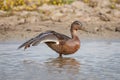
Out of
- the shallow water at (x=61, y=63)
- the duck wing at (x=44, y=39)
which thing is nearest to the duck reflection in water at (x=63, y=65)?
the shallow water at (x=61, y=63)

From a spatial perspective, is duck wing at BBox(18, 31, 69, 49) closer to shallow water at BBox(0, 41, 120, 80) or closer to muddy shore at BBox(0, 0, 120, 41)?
shallow water at BBox(0, 41, 120, 80)

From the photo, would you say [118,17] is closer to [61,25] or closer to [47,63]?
[61,25]

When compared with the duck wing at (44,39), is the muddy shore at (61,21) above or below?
below

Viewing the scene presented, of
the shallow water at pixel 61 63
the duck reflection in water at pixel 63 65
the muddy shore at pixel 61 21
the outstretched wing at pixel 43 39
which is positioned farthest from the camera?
the muddy shore at pixel 61 21

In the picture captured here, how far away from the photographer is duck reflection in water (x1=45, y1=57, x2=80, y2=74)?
28.2 ft

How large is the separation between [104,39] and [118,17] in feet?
5.28

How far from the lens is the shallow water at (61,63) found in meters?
8.05

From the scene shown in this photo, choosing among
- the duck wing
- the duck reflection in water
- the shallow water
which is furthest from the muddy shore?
the duck reflection in water

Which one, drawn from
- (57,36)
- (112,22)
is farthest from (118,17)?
(57,36)

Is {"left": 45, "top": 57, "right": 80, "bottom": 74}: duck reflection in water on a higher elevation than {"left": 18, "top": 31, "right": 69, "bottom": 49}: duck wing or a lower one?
lower

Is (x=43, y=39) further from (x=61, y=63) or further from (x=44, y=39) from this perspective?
(x=61, y=63)

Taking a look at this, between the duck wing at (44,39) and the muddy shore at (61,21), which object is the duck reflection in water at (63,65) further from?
the muddy shore at (61,21)

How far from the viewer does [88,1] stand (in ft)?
48.6

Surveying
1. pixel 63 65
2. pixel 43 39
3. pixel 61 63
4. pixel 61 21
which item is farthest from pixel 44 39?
pixel 61 21
